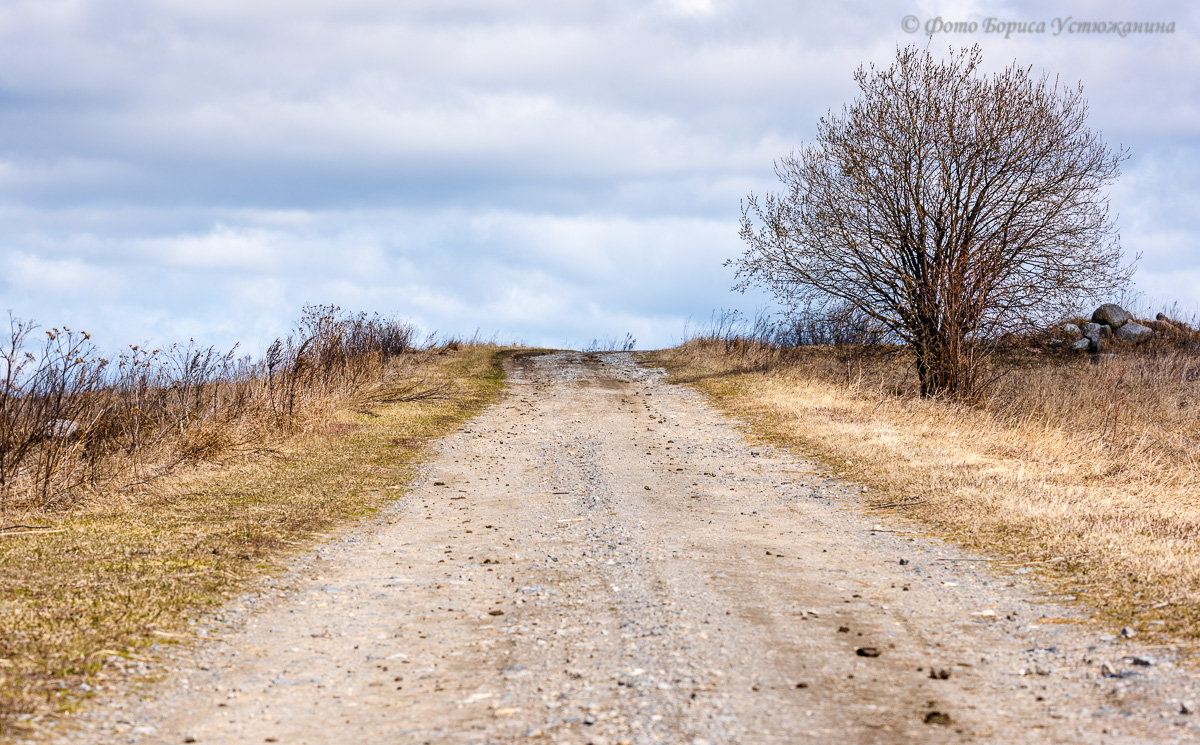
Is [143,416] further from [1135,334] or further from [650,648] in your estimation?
[1135,334]

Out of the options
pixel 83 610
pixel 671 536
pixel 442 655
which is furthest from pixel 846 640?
pixel 83 610

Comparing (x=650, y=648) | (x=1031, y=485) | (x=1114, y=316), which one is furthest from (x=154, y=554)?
(x=1114, y=316)

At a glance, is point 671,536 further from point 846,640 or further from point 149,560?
point 149,560

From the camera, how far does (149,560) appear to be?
727 cm

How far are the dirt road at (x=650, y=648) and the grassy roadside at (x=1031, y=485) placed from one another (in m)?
0.56

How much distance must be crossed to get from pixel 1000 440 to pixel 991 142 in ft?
30.9

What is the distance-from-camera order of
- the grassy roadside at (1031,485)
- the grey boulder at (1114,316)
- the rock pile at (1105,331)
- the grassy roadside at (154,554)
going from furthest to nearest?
the grey boulder at (1114,316), the rock pile at (1105,331), the grassy roadside at (1031,485), the grassy roadside at (154,554)

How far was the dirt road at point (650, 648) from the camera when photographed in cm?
420

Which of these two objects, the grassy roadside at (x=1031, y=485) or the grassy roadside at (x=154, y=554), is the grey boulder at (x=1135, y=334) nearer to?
the grassy roadside at (x=1031, y=485)

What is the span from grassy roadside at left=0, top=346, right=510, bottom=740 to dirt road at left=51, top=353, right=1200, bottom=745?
15.6 inches

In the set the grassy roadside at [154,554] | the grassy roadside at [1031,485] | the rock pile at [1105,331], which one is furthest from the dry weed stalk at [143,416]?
the rock pile at [1105,331]

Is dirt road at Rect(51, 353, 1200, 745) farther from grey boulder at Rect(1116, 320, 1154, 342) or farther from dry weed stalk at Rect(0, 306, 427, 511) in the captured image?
grey boulder at Rect(1116, 320, 1154, 342)

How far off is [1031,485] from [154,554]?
9356mm

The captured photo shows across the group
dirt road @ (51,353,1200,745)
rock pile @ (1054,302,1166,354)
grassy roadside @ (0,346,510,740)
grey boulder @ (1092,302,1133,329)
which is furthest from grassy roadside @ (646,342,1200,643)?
grey boulder @ (1092,302,1133,329)
